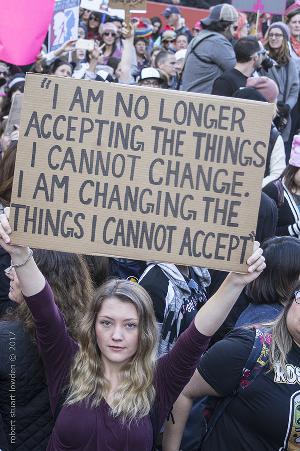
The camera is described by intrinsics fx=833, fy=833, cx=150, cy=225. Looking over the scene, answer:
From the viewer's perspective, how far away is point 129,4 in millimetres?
9938

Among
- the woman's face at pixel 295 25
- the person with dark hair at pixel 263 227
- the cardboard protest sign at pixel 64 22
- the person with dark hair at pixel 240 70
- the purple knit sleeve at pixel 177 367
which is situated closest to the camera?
the purple knit sleeve at pixel 177 367

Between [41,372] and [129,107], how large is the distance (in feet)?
3.59

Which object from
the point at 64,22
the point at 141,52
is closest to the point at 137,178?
the point at 64,22

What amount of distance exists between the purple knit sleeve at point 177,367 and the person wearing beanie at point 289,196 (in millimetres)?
2605

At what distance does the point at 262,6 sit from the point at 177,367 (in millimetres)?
8772

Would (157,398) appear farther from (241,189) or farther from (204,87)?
(204,87)

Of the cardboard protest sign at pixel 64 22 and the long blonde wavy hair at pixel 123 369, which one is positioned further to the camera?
the cardboard protest sign at pixel 64 22

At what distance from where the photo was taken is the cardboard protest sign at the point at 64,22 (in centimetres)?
934

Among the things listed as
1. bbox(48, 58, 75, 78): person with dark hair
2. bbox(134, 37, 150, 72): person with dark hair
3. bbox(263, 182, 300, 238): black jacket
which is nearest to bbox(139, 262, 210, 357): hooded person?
bbox(263, 182, 300, 238): black jacket

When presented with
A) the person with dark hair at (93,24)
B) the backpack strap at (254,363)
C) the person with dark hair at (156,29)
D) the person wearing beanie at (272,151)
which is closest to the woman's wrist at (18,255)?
the backpack strap at (254,363)

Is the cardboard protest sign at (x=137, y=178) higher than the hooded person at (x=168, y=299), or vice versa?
the cardboard protest sign at (x=137, y=178)

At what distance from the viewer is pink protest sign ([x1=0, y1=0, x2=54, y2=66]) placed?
6.07 metres

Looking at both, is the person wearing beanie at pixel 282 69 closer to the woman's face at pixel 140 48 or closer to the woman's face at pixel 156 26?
the woman's face at pixel 140 48

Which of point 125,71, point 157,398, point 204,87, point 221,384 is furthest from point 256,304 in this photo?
point 125,71
